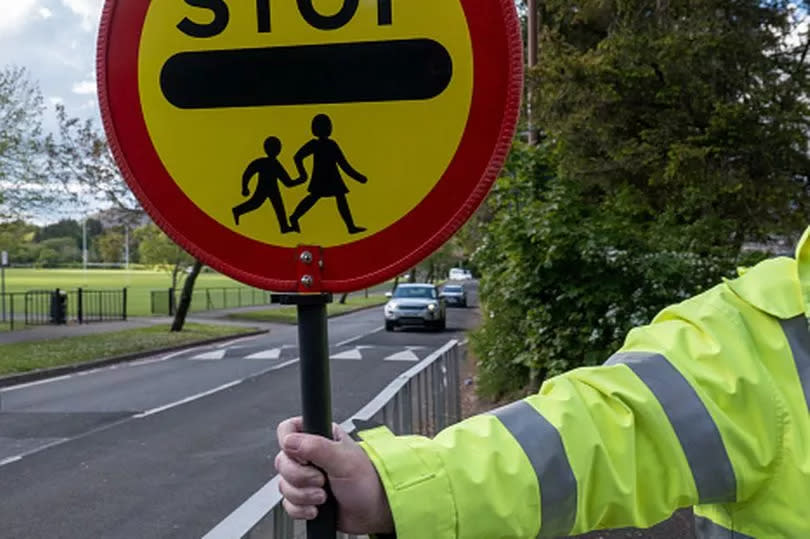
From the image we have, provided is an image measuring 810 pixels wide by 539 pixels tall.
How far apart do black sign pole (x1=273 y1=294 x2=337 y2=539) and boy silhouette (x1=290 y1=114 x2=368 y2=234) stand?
0.17m

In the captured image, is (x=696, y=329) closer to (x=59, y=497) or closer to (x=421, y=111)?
(x=421, y=111)

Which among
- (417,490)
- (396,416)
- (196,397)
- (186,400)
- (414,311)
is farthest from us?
(414,311)

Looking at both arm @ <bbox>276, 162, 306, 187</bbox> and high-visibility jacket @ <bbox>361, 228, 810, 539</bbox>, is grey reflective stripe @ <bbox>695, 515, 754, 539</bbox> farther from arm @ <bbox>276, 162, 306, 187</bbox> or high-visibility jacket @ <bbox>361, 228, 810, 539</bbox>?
arm @ <bbox>276, 162, 306, 187</bbox>

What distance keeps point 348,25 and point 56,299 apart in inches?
1035

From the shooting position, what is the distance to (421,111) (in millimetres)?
1269

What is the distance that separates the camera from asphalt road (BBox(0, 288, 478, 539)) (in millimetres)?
5957

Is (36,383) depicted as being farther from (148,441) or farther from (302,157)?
(302,157)

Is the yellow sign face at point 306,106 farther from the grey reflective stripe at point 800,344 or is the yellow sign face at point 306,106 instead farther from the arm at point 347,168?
the grey reflective stripe at point 800,344

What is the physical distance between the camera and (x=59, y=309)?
81.6 ft

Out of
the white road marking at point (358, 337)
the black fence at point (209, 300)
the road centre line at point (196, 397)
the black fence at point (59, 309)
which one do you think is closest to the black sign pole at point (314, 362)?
the road centre line at point (196, 397)

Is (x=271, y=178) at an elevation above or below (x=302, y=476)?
above

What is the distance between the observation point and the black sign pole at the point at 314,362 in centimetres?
121

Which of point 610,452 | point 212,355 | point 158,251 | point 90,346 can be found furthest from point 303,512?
point 158,251

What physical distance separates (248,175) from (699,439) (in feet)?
2.76
